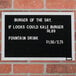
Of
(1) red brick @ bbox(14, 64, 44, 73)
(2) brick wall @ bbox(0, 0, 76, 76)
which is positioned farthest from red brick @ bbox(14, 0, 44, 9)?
(1) red brick @ bbox(14, 64, 44, 73)

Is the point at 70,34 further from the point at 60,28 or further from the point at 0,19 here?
the point at 0,19

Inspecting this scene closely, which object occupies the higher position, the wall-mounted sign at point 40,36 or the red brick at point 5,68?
the wall-mounted sign at point 40,36

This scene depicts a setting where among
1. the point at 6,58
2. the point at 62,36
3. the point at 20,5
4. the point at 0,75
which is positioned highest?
the point at 20,5

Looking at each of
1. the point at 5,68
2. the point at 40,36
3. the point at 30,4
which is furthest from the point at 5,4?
the point at 5,68

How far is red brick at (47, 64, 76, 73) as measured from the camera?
1.65 meters

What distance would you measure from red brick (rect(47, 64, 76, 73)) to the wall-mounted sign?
0.05 m

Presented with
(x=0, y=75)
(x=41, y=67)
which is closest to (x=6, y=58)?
(x=0, y=75)

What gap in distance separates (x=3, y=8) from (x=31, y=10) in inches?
8.0

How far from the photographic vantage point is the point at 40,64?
5.43 ft

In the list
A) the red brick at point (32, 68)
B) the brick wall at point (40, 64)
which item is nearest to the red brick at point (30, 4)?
the brick wall at point (40, 64)

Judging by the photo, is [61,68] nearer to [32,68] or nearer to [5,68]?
[32,68]

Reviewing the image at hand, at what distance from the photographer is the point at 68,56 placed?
1647 mm

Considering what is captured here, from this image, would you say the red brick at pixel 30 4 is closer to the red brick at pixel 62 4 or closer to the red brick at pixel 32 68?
the red brick at pixel 62 4

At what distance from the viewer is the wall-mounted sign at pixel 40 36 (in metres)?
1.65
